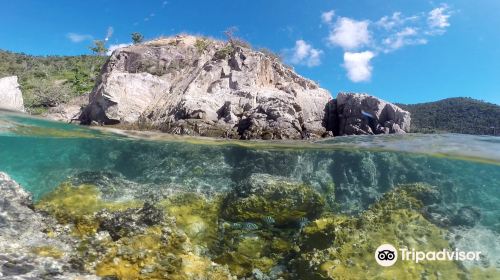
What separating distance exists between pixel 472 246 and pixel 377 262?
3064 mm

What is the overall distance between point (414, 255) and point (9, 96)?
2262 cm

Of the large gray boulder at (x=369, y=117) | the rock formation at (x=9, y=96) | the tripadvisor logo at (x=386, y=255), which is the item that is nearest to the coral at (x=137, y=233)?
the tripadvisor logo at (x=386, y=255)

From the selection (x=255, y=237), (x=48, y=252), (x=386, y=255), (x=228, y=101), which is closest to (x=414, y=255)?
(x=386, y=255)

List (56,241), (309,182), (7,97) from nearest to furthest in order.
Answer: (56,241) → (309,182) → (7,97)

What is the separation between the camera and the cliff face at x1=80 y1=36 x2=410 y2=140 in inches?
647

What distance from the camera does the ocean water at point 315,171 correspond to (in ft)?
31.9

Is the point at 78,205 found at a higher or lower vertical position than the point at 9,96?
lower

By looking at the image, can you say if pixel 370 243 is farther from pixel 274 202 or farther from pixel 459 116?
pixel 459 116

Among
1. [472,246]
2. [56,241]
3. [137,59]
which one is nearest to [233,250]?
[56,241]

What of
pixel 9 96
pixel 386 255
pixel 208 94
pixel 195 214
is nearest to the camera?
pixel 386 255

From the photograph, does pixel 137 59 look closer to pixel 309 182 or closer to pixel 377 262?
pixel 309 182

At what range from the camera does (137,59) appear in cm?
2250

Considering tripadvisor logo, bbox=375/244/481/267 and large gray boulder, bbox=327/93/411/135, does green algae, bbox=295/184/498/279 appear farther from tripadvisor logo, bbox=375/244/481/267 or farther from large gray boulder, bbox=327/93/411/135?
large gray boulder, bbox=327/93/411/135

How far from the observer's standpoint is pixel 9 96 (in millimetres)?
21844
